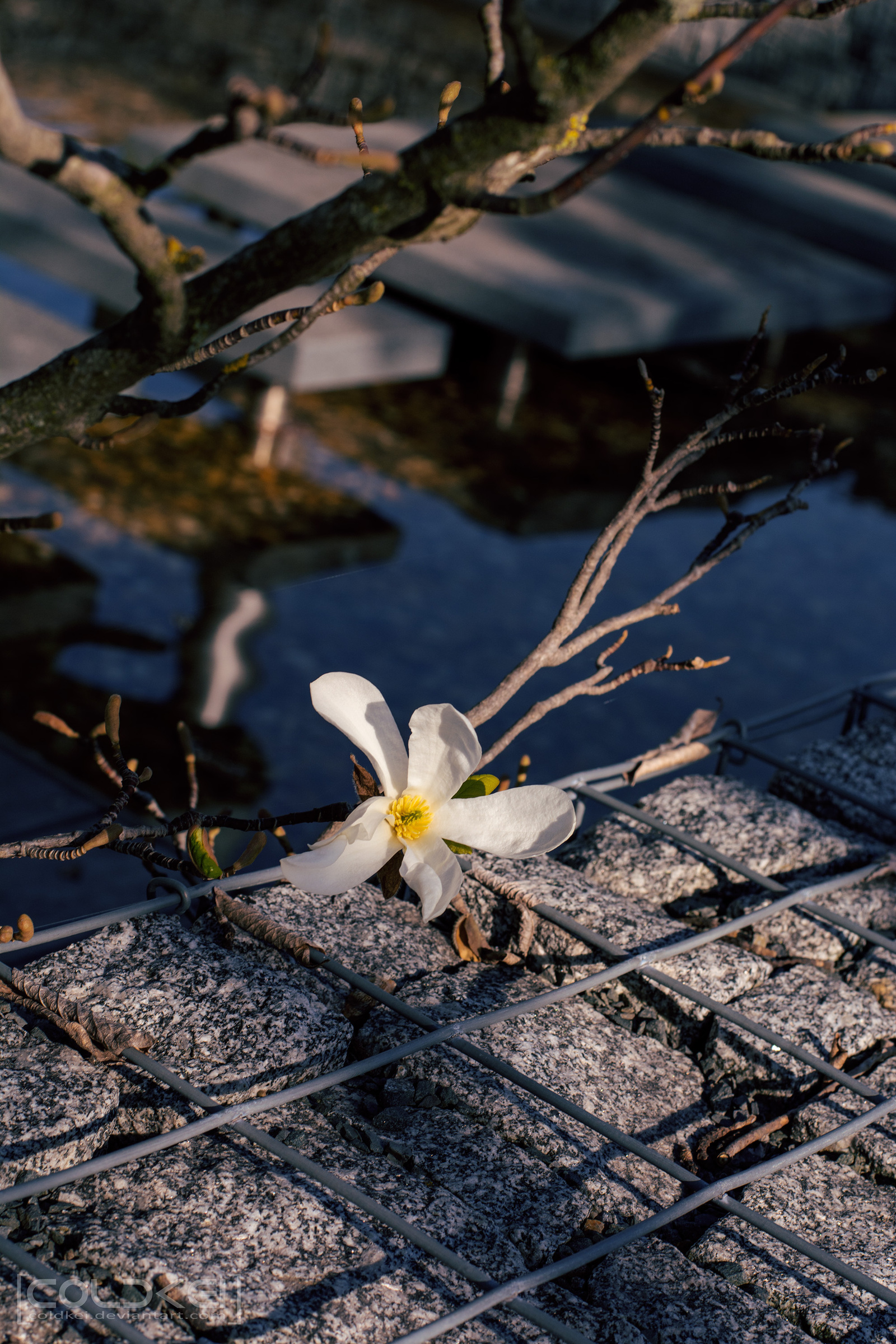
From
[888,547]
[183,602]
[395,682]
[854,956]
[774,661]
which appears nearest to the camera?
[854,956]

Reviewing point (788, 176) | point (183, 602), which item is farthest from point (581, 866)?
point (788, 176)

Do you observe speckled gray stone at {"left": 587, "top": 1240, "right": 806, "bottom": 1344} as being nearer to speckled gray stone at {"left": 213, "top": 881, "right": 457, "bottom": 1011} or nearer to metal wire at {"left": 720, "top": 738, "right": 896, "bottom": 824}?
speckled gray stone at {"left": 213, "top": 881, "right": 457, "bottom": 1011}

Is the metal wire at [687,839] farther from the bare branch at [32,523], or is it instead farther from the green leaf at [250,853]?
the bare branch at [32,523]

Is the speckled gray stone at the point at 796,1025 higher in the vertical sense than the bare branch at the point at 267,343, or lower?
lower

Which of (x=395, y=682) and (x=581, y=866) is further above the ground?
(x=395, y=682)

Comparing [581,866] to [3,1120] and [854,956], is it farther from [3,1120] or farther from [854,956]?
[3,1120]

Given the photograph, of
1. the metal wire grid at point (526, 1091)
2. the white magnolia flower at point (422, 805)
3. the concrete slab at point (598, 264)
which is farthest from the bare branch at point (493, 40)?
the concrete slab at point (598, 264)
